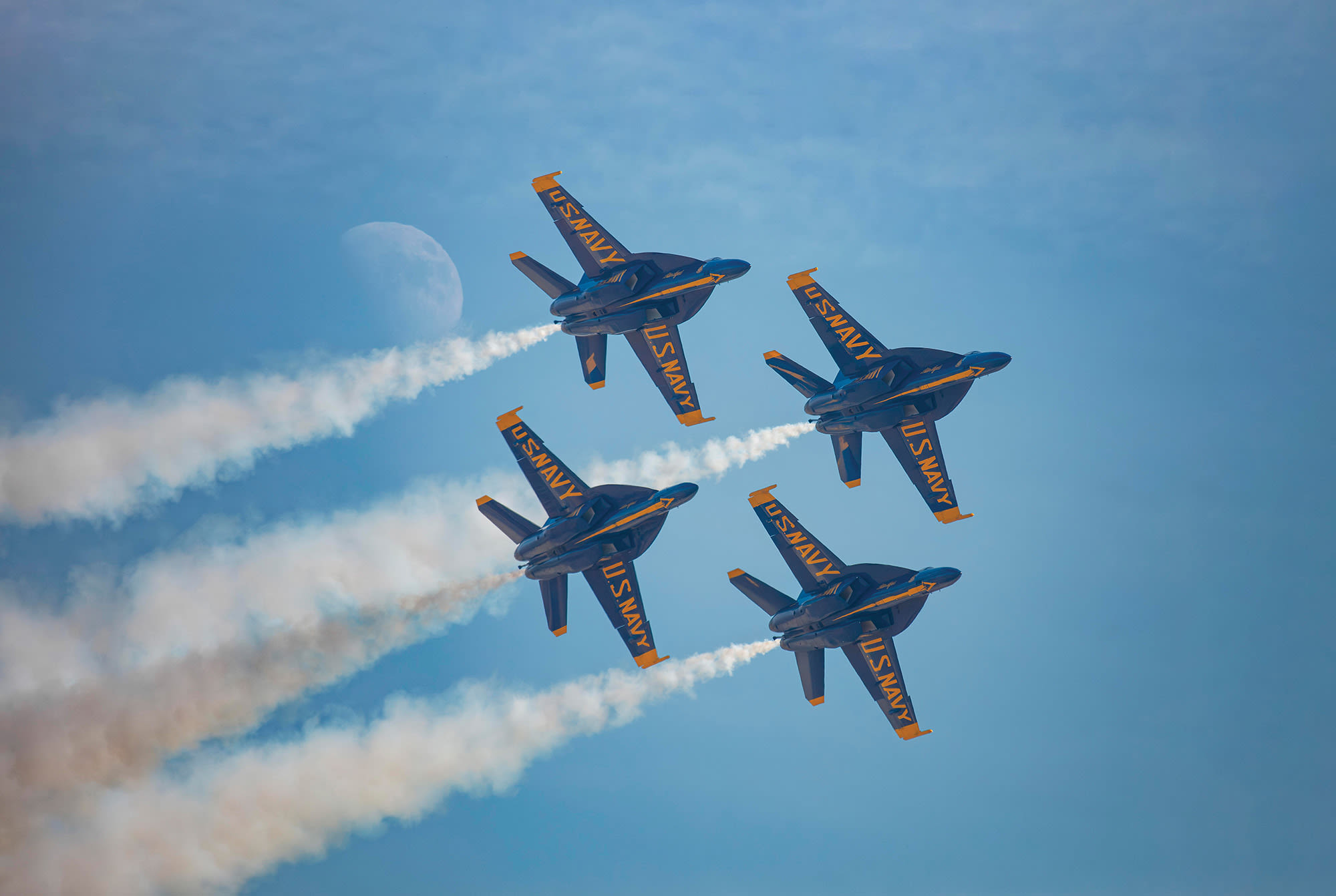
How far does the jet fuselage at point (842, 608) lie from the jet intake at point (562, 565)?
1140 cm

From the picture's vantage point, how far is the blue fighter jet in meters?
67.7

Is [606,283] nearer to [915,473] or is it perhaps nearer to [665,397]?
[665,397]

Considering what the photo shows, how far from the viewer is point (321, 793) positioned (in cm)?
7212

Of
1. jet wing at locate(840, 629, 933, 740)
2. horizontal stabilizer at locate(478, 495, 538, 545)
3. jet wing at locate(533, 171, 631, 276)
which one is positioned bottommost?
jet wing at locate(840, 629, 933, 740)

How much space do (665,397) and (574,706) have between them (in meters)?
20.2

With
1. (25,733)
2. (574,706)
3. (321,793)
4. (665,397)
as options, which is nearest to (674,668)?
(574,706)

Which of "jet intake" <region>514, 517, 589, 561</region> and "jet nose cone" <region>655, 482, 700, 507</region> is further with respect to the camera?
"jet nose cone" <region>655, 482, 700, 507</region>

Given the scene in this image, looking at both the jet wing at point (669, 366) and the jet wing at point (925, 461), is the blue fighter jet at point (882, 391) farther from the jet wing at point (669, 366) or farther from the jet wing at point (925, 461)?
the jet wing at point (669, 366)

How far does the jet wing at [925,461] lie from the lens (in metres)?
69.4

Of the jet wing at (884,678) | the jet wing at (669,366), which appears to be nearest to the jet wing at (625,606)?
the jet wing at (669,366)

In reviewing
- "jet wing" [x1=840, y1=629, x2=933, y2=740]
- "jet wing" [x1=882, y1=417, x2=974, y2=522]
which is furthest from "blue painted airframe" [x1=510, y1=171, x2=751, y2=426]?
"jet wing" [x1=840, y1=629, x2=933, y2=740]

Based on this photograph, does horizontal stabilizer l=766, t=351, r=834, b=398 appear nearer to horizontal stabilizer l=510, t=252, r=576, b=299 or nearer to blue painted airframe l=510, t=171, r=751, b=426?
blue painted airframe l=510, t=171, r=751, b=426

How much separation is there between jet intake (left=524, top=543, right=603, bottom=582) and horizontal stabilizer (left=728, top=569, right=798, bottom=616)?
8461 millimetres

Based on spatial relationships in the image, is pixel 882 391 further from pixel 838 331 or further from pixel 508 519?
pixel 508 519
